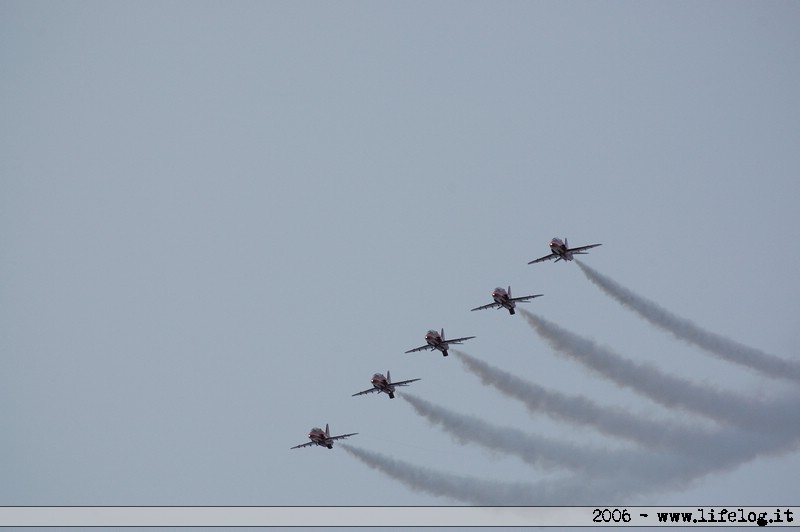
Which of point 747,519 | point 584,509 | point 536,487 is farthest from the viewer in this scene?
point 536,487

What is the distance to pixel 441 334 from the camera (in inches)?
5906

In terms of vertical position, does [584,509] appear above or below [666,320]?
below

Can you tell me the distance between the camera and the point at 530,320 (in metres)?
153

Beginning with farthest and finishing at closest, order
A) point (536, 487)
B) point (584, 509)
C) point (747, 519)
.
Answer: point (536, 487) → point (584, 509) → point (747, 519)

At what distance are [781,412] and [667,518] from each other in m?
21.0

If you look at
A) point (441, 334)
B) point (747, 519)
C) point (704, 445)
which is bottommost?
point (747, 519)

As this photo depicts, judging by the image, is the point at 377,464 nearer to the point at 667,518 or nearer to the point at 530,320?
the point at 530,320

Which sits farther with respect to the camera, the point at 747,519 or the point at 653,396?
the point at 653,396

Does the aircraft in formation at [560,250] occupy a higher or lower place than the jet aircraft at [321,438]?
higher

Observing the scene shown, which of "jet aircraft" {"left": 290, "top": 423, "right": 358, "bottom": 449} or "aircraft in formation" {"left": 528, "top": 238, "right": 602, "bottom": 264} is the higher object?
"aircraft in formation" {"left": 528, "top": 238, "right": 602, "bottom": 264}

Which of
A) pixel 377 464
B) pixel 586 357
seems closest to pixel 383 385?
pixel 377 464

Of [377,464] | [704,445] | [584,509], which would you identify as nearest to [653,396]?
[704,445]

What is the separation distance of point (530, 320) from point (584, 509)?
20.5 m

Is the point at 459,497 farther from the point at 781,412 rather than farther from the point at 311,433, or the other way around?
the point at 781,412
